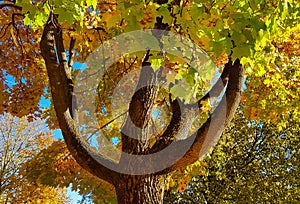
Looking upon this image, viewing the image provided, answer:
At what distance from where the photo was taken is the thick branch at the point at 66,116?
4.28 m

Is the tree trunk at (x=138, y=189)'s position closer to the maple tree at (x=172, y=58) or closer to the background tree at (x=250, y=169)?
the maple tree at (x=172, y=58)

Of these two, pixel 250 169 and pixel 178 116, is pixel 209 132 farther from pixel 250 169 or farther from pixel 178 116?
pixel 250 169

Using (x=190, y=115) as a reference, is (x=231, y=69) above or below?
above

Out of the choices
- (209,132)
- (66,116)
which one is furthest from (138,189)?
(66,116)

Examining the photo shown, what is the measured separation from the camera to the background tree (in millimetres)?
15570

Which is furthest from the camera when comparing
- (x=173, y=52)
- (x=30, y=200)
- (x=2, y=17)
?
(x=30, y=200)

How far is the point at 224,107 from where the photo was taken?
4332mm

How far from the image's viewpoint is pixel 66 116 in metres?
4.38

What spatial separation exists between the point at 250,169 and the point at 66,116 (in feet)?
45.4

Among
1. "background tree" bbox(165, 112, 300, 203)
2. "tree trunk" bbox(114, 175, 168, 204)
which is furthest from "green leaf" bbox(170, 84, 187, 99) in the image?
"background tree" bbox(165, 112, 300, 203)

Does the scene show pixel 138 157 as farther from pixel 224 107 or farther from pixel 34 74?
pixel 34 74

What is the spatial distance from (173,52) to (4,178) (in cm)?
1948

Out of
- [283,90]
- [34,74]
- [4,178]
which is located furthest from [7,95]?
[4,178]

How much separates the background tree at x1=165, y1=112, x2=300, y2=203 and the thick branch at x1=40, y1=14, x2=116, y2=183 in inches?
438
